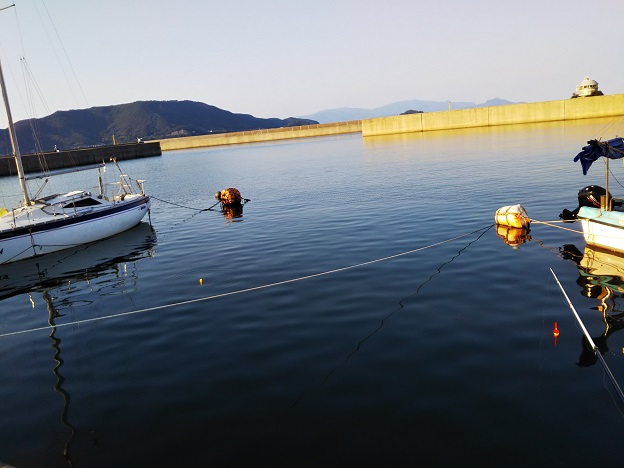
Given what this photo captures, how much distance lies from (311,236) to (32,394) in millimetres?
15792

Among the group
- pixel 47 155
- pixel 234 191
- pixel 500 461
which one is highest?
pixel 47 155

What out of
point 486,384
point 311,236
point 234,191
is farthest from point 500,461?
point 234,191

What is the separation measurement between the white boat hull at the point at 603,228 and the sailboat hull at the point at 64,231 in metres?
26.3

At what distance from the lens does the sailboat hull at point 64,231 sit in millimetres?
24016

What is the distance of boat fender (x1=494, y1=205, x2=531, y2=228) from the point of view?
22.0 meters

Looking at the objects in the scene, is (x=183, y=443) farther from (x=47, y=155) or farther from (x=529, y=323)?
(x=47, y=155)

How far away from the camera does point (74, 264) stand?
24.0 m

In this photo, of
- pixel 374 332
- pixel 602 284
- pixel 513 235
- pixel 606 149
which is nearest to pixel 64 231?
pixel 374 332

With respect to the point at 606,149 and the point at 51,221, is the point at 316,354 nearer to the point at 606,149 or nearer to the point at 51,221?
the point at 606,149

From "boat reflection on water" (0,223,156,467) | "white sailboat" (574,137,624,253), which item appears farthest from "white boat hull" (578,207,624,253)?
"boat reflection on water" (0,223,156,467)

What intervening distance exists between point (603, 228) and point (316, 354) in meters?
13.8

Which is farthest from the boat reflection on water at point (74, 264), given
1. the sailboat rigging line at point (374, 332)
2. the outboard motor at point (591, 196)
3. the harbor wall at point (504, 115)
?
the harbor wall at point (504, 115)

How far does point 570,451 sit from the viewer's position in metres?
7.44

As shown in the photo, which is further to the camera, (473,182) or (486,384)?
(473,182)
